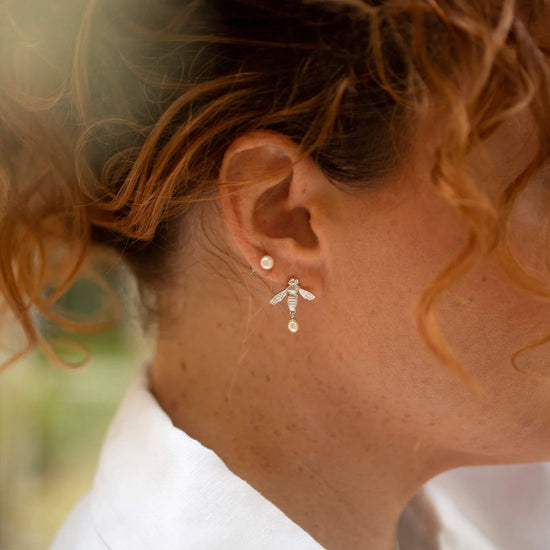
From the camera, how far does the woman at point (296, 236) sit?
2.41 feet

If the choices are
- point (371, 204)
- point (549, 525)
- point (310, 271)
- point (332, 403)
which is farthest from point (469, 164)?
point (549, 525)

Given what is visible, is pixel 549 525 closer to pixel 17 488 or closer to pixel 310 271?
pixel 310 271

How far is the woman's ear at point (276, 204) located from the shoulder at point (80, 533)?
1.28 feet

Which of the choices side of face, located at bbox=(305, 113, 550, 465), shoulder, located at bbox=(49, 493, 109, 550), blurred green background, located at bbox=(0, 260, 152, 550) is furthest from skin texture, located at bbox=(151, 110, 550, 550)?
blurred green background, located at bbox=(0, 260, 152, 550)

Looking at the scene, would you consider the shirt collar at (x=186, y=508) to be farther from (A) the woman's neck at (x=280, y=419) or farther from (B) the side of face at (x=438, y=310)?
(B) the side of face at (x=438, y=310)

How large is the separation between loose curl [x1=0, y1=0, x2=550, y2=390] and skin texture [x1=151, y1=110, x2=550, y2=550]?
0.03 m

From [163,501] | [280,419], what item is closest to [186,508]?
[163,501]

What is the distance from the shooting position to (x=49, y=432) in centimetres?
221

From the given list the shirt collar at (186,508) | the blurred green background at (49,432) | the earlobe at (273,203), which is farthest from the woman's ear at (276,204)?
the blurred green background at (49,432)

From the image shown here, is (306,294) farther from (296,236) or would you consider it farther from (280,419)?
(280,419)

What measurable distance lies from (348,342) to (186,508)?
26 centimetres

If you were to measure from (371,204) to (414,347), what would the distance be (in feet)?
0.55

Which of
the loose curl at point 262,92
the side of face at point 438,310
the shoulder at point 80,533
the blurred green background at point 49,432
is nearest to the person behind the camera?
the loose curl at point 262,92

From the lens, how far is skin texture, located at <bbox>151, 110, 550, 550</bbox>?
810 mm
